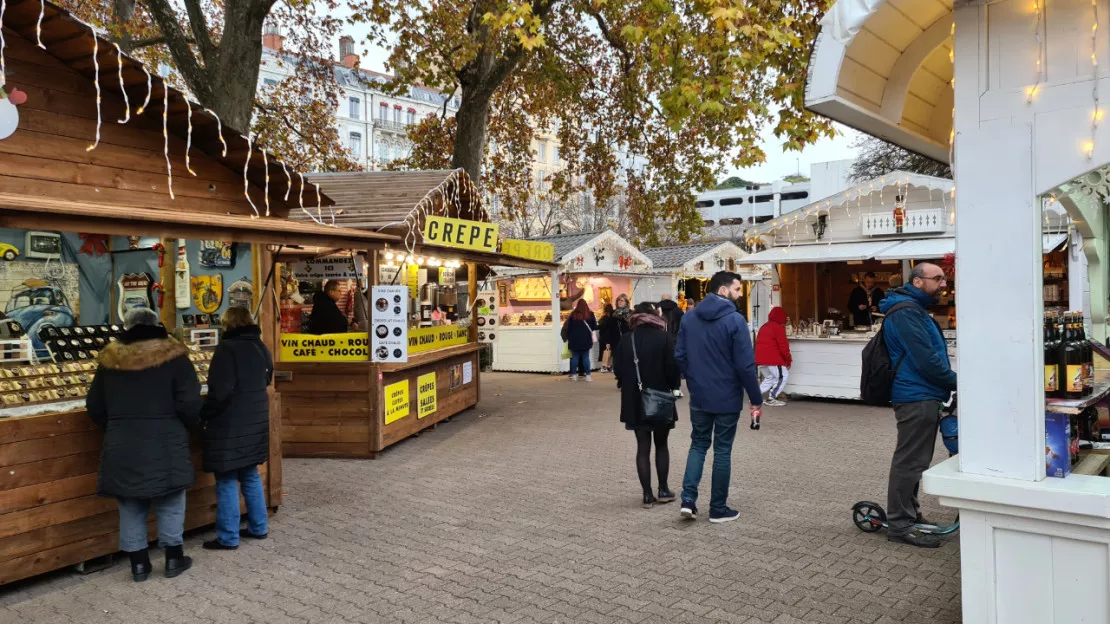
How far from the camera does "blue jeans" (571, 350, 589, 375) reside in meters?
16.8

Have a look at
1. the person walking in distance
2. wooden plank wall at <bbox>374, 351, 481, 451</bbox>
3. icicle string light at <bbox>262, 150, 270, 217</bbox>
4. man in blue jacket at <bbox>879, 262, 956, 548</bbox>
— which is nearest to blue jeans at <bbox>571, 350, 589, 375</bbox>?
the person walking in distance

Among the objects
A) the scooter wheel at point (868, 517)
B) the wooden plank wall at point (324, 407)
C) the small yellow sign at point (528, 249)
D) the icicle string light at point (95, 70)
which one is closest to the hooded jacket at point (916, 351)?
the scooter wheel at point (868, 517)

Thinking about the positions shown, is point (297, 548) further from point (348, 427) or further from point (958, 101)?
point (958, 101)

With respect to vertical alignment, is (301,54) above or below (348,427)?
above

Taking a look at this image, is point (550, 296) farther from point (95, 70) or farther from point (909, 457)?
point (95, 70)

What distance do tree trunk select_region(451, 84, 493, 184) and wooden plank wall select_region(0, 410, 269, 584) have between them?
29.6ft

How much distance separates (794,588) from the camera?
14.9 ft

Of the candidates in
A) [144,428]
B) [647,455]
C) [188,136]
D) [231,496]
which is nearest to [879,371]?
[647,455]

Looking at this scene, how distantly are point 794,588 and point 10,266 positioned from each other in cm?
601

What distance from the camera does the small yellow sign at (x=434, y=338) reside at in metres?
10.1

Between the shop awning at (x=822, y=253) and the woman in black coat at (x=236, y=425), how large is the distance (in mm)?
9039

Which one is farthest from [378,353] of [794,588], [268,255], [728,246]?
[728,246]

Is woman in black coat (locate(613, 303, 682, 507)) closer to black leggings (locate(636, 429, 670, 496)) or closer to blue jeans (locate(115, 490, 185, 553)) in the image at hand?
black leggings (locate(636, 429, 670, 496))

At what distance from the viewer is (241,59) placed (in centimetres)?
1001
